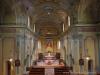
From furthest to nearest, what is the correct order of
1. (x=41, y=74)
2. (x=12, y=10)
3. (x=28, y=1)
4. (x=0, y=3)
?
(x=41, y=74) < (x=28, y=1) < (x=12, y=10) < (x=0, y=3)

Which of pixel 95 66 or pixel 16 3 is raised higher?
pixel 16 3

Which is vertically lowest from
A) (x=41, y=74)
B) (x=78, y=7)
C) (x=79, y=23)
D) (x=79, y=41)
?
(x=41, y=74)

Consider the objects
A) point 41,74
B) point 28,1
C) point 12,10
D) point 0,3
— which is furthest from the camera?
point 41,74

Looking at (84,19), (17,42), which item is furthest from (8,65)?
(84,19)

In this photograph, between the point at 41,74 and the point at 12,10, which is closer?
the point at 12,10

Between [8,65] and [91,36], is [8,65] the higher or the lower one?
the lower one

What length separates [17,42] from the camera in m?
24.2

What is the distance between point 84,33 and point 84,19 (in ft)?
4.49

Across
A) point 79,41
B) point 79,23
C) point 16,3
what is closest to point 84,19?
point 79,23

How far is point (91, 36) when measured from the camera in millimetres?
24703

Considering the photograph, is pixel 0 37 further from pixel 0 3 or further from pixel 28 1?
pixel 28 1

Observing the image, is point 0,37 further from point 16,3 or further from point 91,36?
point 91,36

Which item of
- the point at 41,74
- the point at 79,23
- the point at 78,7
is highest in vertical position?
the point at 78,7

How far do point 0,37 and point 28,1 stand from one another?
5090mm
